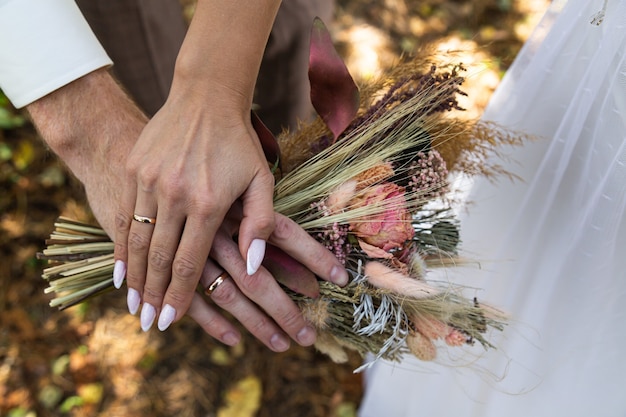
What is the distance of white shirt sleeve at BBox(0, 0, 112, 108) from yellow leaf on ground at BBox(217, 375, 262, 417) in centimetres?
114

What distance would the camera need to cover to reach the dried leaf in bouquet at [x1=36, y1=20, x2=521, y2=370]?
0.82 metres

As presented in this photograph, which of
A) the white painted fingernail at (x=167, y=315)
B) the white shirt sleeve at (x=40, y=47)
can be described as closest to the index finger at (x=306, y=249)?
the white painted fingernail at (x=167, y=315)

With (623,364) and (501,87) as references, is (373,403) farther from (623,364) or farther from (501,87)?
(501,87)

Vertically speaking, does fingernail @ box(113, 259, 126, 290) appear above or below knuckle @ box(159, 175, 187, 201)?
below

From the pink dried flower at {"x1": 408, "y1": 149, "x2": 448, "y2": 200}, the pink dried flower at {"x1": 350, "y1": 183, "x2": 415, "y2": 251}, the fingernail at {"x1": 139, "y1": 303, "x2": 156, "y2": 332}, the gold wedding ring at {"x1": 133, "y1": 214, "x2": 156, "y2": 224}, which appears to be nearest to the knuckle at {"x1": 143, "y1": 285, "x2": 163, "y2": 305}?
the fingernail at {"x1": 139, "y1": 303, "x2": 156, "y2": 332}

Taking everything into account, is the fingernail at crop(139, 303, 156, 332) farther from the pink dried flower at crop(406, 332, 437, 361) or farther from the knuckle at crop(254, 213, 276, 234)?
the pink dried flower at crop(406, 332, 437, 361)

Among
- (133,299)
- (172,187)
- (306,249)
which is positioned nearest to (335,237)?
(306,249)

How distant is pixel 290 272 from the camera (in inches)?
34.2

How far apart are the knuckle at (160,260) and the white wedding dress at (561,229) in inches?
20.6

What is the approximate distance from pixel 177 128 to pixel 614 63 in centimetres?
67

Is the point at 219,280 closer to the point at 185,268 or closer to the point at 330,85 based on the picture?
the point at 185,268

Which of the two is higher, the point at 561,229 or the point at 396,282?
the point at 396,282

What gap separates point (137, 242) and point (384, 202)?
398 mm

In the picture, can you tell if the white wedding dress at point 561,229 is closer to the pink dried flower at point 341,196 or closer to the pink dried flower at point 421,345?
the pink dried flower at point 421,345
